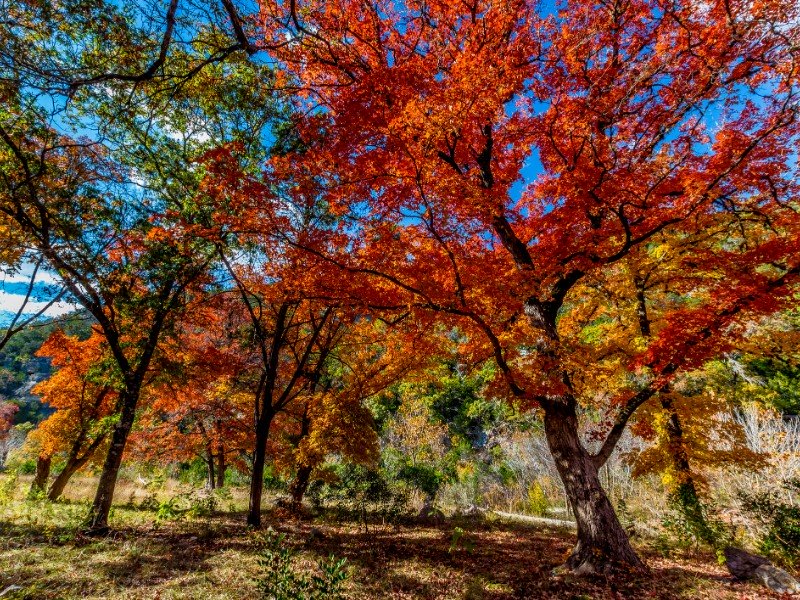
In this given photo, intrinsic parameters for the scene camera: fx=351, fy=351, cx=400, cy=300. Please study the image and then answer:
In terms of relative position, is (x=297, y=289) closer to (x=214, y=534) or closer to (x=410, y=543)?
(x=214, y=534)

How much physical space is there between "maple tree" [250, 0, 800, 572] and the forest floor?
1.08 metres

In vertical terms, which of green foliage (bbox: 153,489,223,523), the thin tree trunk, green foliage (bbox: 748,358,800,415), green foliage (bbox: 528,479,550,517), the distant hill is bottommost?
green foliage (bbox: 528,479,550,517)

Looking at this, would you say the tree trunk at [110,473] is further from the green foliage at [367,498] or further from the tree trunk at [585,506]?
the tree trunk at [585,506]

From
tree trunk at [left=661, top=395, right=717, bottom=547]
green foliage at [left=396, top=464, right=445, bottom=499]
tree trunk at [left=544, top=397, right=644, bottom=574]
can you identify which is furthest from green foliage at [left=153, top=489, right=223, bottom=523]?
tree trunk at [left=661, top=395, right=717, bottom=547]

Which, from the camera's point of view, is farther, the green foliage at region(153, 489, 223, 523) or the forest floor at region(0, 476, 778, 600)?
the green foliage at region(153, 489, 223, 523)

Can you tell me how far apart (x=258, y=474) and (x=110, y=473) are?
3058mm

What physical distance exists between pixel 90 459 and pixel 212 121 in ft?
42.5

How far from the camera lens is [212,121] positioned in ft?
25.6

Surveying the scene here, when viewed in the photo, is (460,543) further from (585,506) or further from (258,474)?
(258,474)

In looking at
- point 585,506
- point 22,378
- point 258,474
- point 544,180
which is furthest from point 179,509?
point 22,378

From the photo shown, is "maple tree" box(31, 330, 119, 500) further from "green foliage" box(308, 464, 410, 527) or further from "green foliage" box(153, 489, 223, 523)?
"green foliage" box(308, 464, 410, 527)

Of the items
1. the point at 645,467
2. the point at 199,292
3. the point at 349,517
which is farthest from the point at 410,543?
the point at 199,292

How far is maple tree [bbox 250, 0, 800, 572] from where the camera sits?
19.5ft

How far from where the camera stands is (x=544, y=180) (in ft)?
27.6
